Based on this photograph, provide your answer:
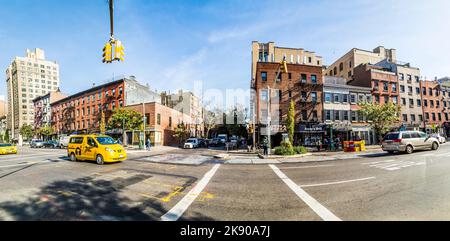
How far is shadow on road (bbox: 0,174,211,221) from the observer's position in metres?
3.99

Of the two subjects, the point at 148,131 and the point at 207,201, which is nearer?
the point at 207,201

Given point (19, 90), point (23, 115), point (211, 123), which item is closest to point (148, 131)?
point (211, 123)

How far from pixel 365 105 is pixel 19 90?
13612cm

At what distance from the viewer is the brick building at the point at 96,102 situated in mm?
38281

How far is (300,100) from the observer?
30.1 metres

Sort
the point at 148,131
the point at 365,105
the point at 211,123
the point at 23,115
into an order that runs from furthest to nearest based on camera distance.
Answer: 1. the point at 23,115
2. the point at 211,123
3. the point at 148,131
4. the point at 365,105

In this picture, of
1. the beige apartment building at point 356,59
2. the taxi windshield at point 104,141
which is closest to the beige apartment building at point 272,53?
the beige apartment building at point 356,59

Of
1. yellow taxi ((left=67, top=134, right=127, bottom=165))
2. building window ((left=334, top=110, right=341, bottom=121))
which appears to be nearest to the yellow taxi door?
yellow taxi ((left=67, top=134, right=127, bottom=165))

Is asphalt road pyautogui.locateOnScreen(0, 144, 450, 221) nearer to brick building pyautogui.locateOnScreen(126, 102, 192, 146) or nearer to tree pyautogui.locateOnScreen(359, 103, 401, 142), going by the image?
tree pyautogui.locateOnScreen(359, 103, 401, 142)

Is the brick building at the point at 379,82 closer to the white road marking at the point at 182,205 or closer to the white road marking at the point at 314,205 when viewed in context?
the white road marking at the point at 314,205

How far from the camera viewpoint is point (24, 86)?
8775 cm

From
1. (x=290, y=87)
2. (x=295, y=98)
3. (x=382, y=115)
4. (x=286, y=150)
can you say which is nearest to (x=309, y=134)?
(x=295, y=98)
